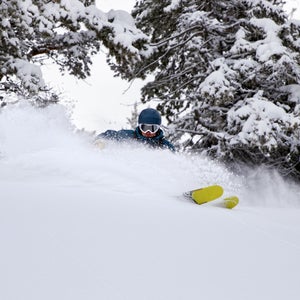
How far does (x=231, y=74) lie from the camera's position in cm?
684

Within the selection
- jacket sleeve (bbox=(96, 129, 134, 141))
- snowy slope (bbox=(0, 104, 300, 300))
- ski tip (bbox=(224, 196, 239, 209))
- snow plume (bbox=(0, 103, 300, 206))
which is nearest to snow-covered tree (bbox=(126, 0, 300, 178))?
snow plume (bbox=(0, 103, 300, 206))

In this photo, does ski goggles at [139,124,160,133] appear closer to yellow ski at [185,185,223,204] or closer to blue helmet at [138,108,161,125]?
blue helmet at [138,108,161,125]

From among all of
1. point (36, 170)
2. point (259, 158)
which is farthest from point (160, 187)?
point (259, 158)

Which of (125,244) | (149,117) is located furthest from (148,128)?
(125,244)

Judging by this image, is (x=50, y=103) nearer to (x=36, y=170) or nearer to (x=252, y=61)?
(x=252, y=61)

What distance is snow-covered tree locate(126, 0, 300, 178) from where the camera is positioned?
21.3 feet

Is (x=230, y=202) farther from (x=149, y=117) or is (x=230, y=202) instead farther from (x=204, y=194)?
(x=149, y=117)

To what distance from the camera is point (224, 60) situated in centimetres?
726

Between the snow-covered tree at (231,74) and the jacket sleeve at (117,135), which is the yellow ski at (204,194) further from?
the jacket sleeve at (117,135)

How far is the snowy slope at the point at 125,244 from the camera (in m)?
1.40

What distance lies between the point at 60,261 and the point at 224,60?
646 cm

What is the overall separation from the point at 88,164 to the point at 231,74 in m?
3.79

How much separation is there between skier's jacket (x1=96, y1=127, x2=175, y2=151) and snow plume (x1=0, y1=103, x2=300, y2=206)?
180mm

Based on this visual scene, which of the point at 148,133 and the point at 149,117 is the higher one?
the point at 149,117
